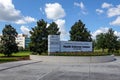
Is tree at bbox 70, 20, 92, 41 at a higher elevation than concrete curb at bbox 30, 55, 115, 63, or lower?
higher

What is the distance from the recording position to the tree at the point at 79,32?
65188 mm

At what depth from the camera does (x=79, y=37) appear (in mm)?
65500

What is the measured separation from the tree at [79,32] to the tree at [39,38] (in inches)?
758

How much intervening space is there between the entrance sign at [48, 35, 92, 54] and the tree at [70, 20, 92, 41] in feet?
66.9

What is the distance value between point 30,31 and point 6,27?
999cm

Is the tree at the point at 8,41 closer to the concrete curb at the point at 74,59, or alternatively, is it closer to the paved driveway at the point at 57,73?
the concrete curb at the point at 74,59

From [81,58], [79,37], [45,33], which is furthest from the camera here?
[79,37]

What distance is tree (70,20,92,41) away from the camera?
6519cm

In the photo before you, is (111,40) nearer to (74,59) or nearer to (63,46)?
(63,46)

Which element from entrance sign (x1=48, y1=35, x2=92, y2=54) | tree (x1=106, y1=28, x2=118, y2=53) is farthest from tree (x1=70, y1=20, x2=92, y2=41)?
entrance sign (x1=48, y1=35, x2=92, y2=54)

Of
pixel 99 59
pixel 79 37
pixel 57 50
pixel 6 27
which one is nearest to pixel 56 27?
pixel 79 37

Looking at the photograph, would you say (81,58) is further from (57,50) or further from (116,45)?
(116,45)

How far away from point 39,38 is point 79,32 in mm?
20343

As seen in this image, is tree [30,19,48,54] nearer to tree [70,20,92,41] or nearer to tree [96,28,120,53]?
tree [70,20,92,41]
